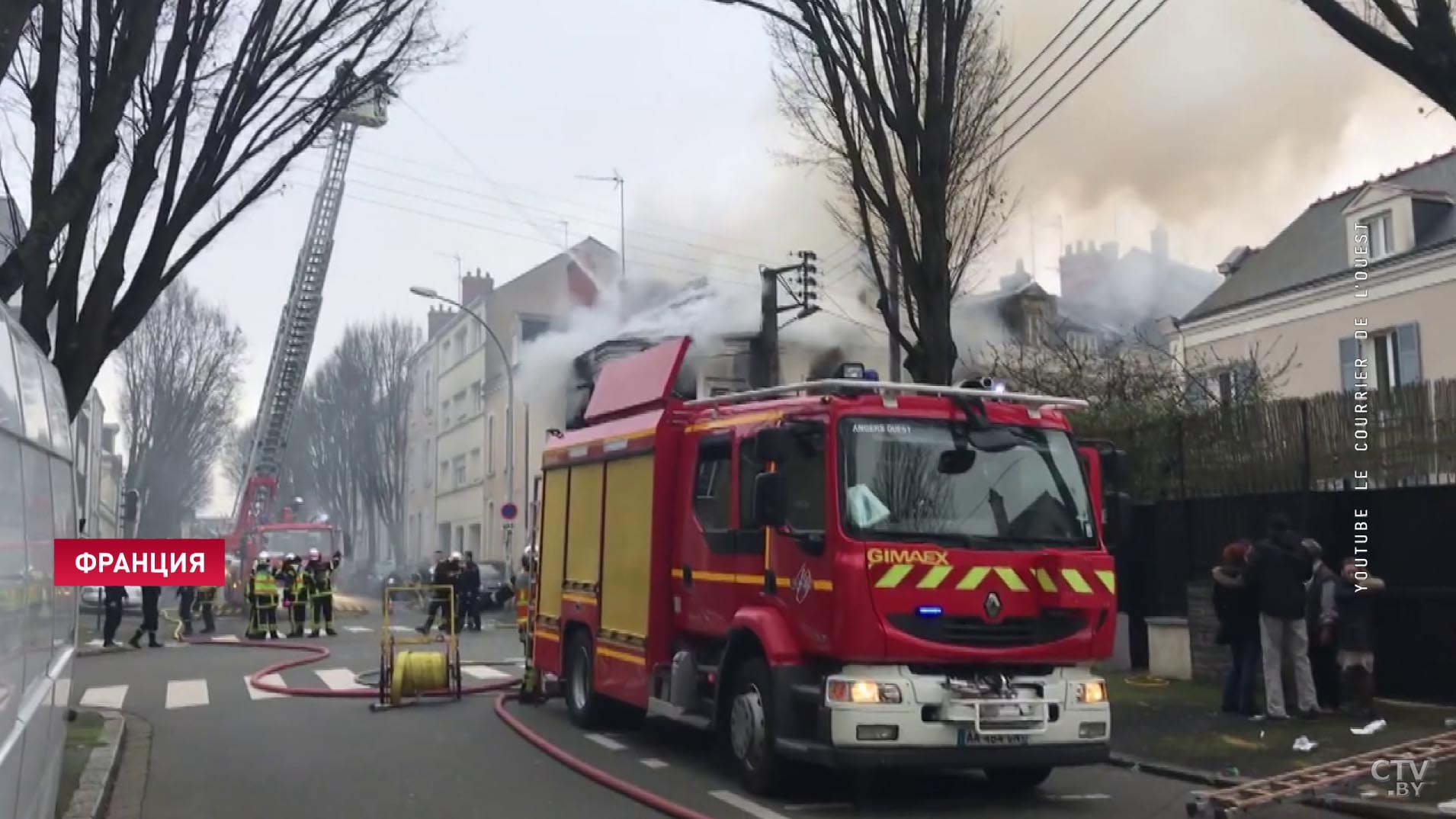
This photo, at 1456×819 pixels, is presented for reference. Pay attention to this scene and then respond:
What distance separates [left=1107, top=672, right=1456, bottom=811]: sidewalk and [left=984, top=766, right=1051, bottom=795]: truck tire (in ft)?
3.56

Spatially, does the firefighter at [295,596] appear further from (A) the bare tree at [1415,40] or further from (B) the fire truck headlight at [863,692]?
(A) the bare tree at [1415,40]

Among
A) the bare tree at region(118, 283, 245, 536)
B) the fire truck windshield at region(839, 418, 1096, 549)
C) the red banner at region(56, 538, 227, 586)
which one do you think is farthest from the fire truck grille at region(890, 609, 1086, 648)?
the bare tree at region(118, 283, 245, 536)

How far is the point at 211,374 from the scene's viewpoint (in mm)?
43125

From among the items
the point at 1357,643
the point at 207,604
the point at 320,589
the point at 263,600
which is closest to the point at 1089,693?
the point at 1357,643

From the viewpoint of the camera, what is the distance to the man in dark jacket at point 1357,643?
10875mm

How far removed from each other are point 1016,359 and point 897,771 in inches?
515

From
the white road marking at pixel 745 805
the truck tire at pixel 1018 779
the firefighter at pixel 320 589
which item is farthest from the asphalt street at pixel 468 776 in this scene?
the firefighter at pixel 320 589

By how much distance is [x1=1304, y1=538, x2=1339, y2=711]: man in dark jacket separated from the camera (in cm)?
1115

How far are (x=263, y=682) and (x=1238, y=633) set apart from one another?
35.5 ft

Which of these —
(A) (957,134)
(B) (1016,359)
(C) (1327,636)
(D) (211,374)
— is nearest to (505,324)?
(D) (211,374)

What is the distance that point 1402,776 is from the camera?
26.7 ft

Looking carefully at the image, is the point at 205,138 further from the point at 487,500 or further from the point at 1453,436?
the point at 487,500

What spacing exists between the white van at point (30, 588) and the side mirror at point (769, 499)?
384cm

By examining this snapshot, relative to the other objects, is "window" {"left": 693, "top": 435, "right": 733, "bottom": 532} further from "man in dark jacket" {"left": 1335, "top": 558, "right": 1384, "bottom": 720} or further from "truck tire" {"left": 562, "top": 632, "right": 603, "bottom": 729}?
"man in dark jacket" {"left": 1335, "top": 558, "right": 1384, "bottom": 720}
